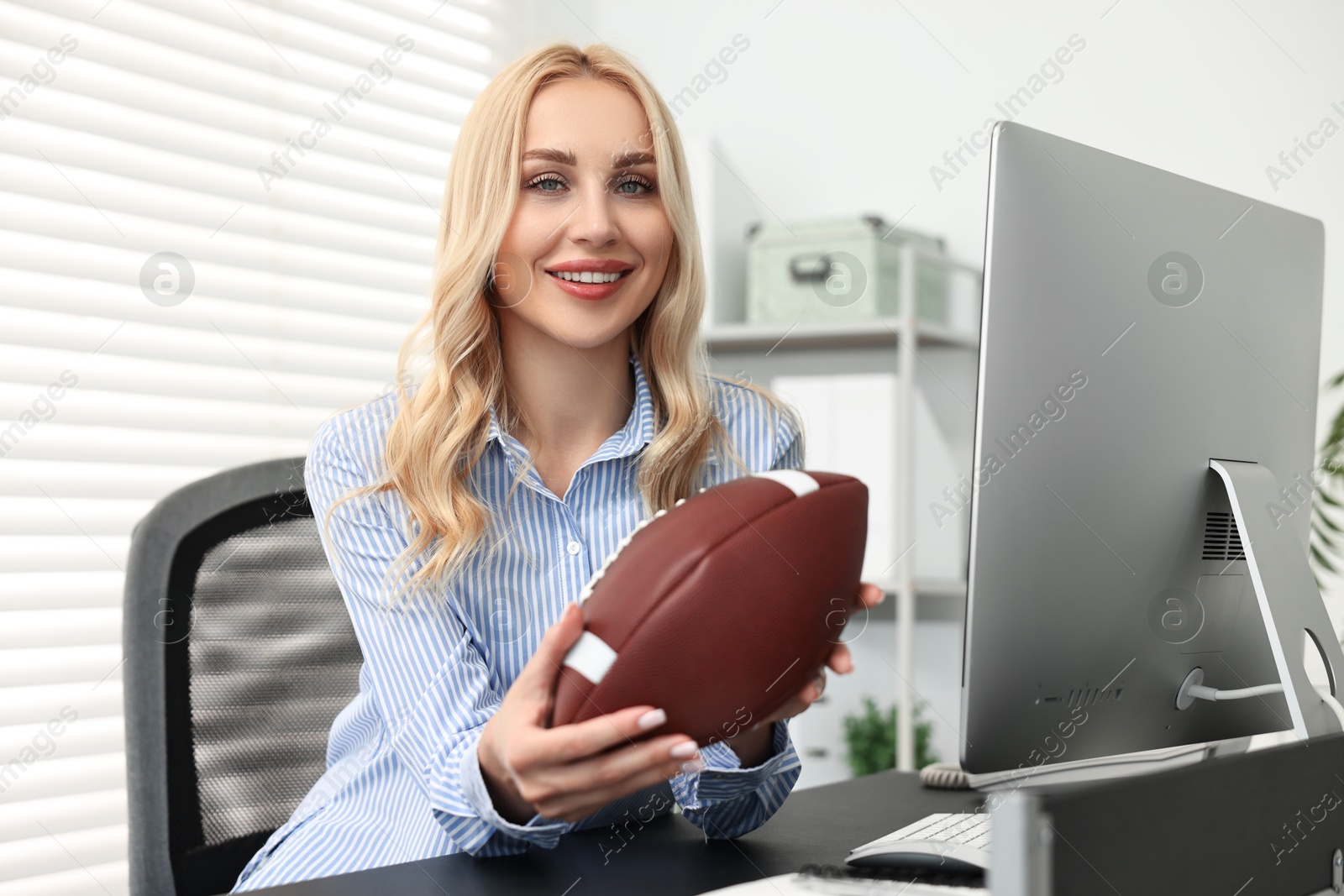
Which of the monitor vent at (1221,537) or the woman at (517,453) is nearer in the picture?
the monitor vent at (1221,537)

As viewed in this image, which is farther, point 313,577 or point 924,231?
point 924,231

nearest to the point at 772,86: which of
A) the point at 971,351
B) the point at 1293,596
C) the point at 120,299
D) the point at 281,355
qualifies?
the point at 971,351

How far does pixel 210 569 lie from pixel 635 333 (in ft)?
1.72

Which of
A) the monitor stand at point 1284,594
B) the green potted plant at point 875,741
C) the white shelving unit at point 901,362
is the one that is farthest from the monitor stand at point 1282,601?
the green potted plant at point 875,741

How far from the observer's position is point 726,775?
0.95 meters

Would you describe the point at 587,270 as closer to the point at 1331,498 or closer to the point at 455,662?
the point at 455,662

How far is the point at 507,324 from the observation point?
4.16ft

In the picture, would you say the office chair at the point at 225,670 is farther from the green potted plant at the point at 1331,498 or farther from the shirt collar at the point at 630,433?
the green potted plant at the point at 1331,498

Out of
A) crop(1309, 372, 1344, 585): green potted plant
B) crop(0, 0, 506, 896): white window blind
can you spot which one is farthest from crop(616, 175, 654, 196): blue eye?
crop(1309, 372, 1344, 585): green potted plant

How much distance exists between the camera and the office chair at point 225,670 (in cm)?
103

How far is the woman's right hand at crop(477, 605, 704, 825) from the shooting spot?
0.72 m

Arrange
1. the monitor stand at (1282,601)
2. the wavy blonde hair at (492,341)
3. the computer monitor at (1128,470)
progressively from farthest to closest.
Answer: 1. the wavy blonde hair at (492,341)
2. the monitor stand at (1282,601)
3. the computer monitor at (1128,470)

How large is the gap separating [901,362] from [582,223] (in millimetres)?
1511

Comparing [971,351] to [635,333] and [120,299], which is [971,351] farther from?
[120,299]
